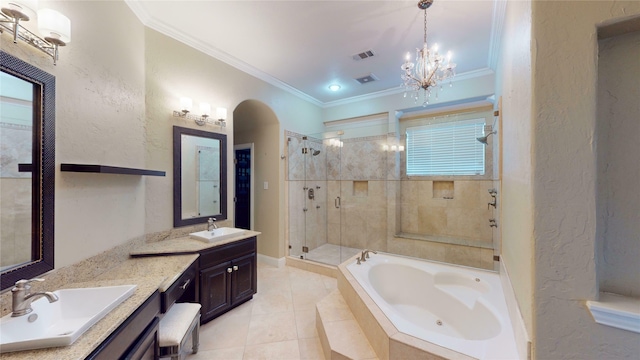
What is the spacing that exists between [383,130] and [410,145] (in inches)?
19.8

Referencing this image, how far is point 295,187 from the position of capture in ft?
12.8

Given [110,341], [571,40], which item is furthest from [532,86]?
[110,341]

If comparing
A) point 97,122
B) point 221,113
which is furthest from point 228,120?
point 97,122

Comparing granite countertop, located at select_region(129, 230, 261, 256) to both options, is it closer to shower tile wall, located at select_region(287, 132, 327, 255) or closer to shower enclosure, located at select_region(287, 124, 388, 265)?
shower tile wall, located at select_region(287, 132, 327, 255)

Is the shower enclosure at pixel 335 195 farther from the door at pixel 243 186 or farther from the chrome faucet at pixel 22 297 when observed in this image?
the chrome faucet at pixel 22 297

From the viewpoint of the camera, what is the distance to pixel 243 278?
2.53 metres

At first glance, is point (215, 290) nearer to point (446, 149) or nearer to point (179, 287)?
point (179, 287)

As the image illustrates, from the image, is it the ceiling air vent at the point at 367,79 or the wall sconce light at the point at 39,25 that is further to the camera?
the ceiling air vent at the point at 367,79

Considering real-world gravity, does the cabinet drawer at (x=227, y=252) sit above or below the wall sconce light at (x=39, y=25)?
below

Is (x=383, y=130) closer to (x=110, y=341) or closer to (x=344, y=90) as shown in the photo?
(x=344, y=90)

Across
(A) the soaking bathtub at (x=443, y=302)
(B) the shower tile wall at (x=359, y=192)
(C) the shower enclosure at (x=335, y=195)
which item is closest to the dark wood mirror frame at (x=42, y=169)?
(A) the soaking bathtub at (x=443, y=302)

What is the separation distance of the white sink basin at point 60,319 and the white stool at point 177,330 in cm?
42

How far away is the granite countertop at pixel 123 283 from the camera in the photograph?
2.78ft

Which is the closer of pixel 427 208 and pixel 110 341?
pixel 110 341
